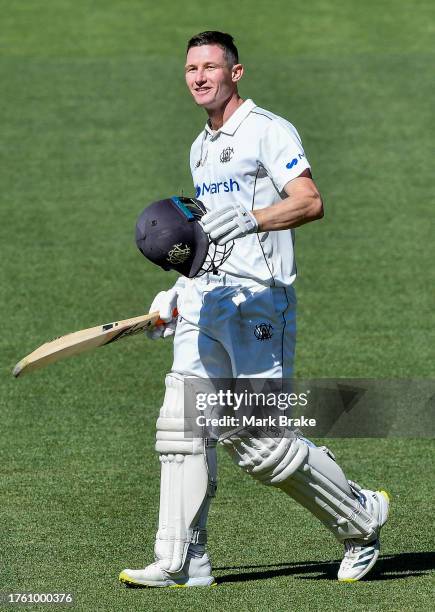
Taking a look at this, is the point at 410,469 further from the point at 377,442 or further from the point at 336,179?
the point at 336,179

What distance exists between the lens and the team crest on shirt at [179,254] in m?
5.61

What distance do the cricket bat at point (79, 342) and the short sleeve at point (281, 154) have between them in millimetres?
795

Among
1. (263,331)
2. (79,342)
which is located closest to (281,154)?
(263,331)

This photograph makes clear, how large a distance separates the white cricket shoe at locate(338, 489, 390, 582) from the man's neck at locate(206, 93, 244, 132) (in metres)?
1.71

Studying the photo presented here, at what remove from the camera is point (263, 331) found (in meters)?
5.86

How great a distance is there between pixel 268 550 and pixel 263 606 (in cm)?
88

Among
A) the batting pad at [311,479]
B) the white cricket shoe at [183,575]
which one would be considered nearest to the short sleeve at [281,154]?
the batting pad at [311,479]

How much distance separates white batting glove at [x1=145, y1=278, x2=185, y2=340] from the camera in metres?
6.02

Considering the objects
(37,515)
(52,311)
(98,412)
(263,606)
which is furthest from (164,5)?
(263,606)

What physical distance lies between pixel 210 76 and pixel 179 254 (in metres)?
0.82

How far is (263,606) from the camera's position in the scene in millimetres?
5492

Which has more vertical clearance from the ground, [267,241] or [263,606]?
[267,241]

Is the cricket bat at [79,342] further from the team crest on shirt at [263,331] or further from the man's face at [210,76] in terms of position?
the man's face at [210,76]

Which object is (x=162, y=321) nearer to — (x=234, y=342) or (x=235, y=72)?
(x=234, y=342)
